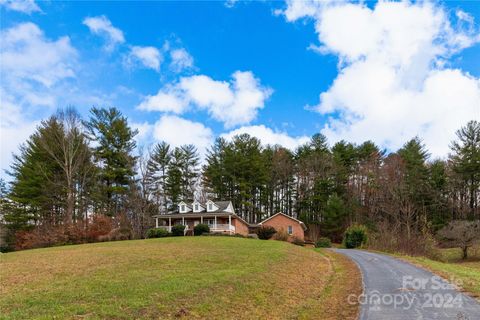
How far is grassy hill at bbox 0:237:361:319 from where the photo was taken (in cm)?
763

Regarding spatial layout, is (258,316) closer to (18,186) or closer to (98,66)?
(98,66)

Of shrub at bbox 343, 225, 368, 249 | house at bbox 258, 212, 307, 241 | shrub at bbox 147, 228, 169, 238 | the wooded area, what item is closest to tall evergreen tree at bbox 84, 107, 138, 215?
the wooded area

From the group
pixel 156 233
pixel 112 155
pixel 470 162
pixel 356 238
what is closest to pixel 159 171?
pixel 112 155

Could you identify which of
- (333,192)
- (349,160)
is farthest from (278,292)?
(349,160)

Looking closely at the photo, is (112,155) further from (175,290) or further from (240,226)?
(175,290)

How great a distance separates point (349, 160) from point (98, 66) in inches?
1692

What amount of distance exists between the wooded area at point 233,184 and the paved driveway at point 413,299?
13.8m

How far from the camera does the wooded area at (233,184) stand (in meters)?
37.1

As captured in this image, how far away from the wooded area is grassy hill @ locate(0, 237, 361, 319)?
1636 cm

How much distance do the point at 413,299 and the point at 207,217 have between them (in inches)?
1314

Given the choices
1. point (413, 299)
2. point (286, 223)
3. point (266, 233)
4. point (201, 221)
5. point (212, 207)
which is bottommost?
point (286, 223)

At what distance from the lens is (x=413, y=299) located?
9.05 meters

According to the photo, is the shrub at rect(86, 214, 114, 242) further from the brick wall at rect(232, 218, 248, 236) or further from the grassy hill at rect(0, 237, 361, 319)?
the grassy hill at rect(0, 237, 361, 319)

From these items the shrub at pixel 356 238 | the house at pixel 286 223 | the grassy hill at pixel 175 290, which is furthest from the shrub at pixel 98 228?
the shrub at pixel 356 238
